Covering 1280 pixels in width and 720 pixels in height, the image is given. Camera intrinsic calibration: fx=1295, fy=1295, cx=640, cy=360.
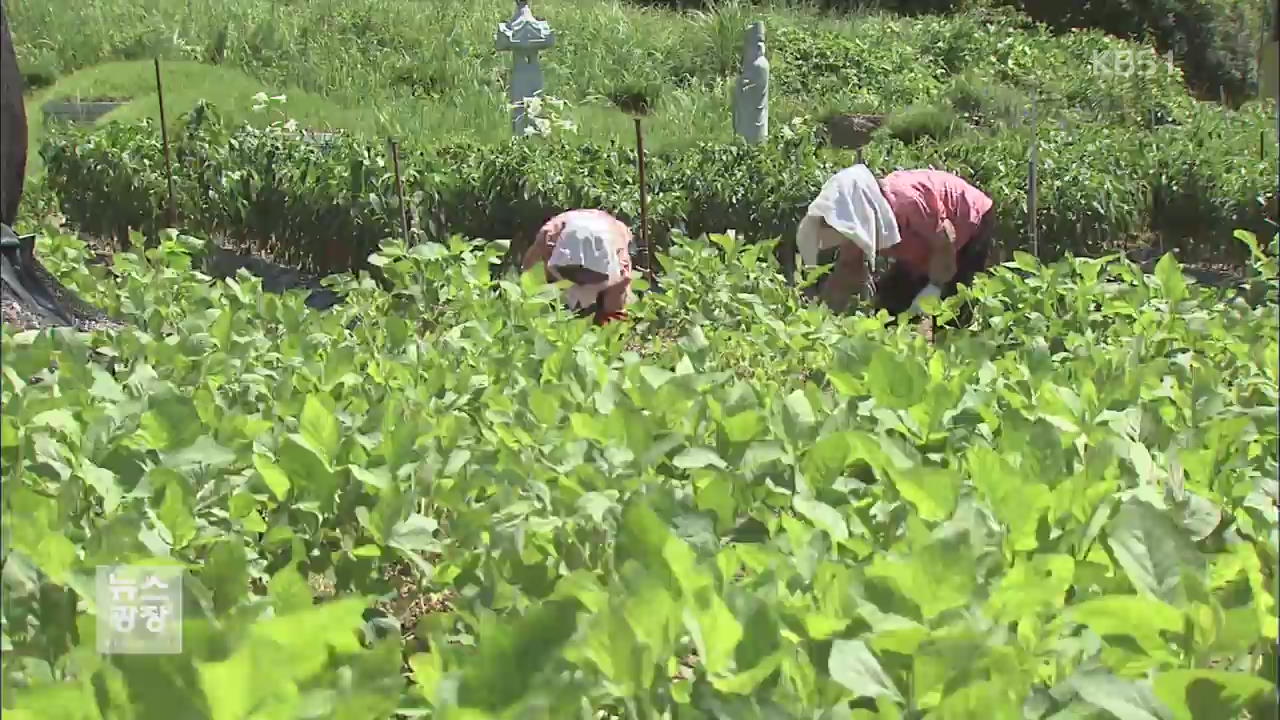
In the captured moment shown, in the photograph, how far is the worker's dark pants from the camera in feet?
18.2

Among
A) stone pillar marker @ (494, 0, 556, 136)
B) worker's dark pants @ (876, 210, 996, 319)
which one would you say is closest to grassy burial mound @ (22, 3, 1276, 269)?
stone pillar marker @ (494, 0, 556, 136)

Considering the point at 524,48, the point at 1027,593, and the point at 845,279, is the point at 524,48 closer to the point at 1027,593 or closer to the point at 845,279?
the point at 845,279

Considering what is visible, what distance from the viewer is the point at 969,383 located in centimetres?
205

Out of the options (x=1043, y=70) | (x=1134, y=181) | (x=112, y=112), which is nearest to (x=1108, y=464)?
(x=1134, y=181)

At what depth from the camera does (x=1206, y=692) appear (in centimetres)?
93

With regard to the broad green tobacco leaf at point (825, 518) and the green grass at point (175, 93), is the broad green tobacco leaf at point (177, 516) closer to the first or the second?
the broad green tobacco leaf at point (825, 518)

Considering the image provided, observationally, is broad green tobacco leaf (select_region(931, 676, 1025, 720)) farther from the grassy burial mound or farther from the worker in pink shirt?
the grassy burial mound

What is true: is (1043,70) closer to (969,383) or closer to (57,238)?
(57,238)

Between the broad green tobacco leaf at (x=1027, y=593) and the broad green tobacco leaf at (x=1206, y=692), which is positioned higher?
the broad green tobacco leaf at (x=1206, y=692)

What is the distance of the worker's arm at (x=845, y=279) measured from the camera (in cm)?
527

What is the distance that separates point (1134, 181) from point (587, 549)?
6690 millimetres

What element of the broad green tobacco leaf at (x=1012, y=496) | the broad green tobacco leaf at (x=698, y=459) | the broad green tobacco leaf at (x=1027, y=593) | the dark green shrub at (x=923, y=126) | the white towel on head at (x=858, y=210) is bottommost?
the dark green shrub at (x=923, y=126)

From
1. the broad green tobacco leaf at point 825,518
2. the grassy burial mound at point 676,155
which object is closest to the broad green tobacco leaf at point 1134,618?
the broad green tobacco leaf at point 825,518

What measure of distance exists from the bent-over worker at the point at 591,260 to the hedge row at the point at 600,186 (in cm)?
205
